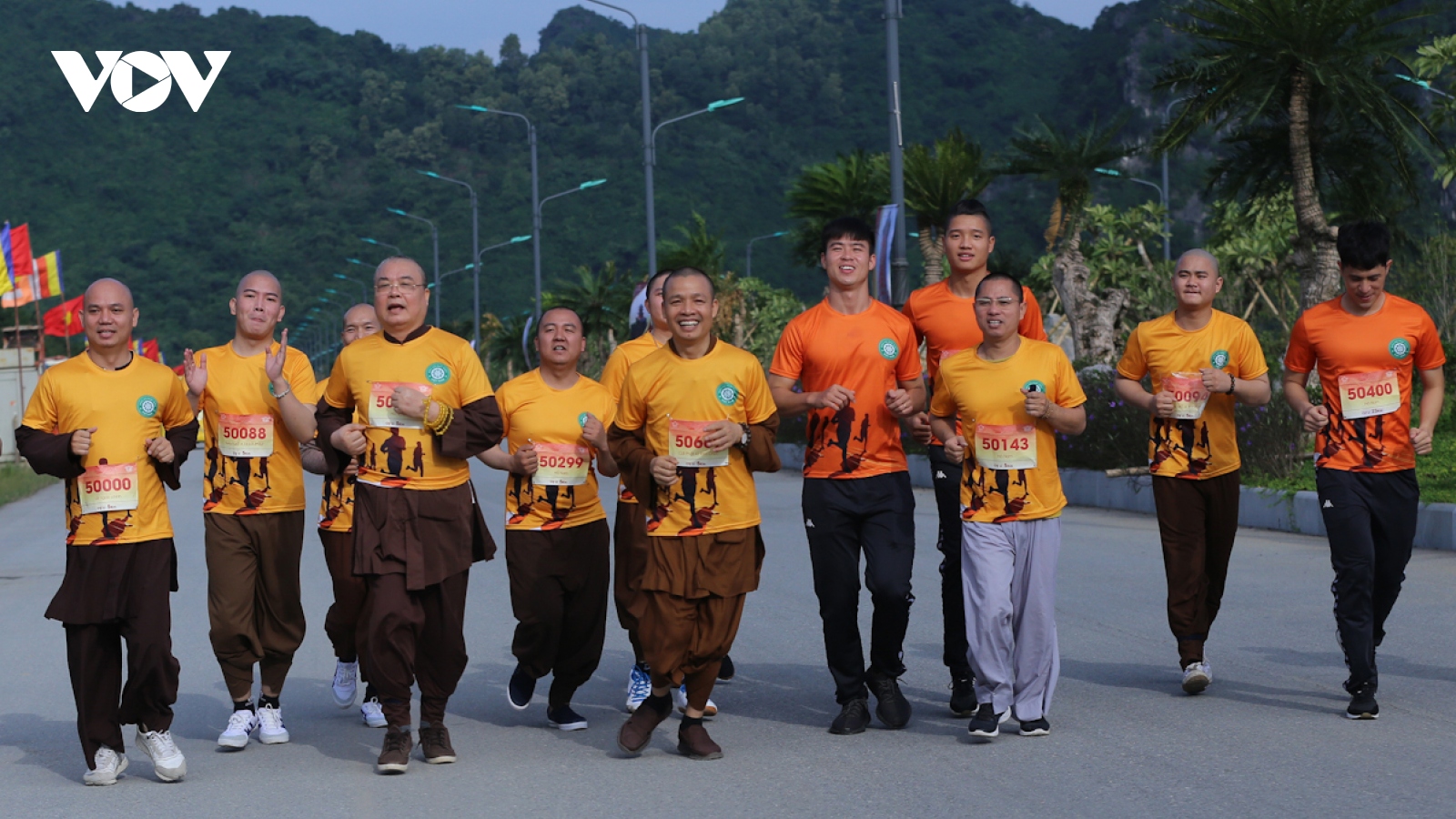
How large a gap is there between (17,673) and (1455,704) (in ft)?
23.7

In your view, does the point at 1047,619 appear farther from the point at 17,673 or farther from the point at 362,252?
the point at 362,252

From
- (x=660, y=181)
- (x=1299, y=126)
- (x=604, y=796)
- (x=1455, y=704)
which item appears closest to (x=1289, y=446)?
(x=1299, y=126)

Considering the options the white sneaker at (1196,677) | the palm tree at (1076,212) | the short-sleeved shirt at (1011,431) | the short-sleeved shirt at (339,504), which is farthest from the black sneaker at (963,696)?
the palm tree at (1076,212)

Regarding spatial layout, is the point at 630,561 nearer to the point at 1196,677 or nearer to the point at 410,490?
the point at 410,490

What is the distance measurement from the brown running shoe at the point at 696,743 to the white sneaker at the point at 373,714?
1.57m

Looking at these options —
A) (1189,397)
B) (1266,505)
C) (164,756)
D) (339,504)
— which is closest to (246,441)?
(339,504)

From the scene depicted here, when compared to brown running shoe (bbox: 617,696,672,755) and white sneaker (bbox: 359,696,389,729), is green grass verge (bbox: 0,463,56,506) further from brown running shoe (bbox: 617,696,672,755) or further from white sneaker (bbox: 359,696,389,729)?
brown running shoe (bbox: 617,696,672,755)

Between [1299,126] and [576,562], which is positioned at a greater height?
[1299,126]

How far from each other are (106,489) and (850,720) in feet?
10.0

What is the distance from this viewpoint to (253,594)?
728 centimetres

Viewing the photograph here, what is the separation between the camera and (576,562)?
24.5 ft

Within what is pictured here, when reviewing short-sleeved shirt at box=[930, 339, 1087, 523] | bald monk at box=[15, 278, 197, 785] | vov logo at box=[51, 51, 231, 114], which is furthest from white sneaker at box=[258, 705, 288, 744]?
vov logo at box=[51, 51, 231, 114]

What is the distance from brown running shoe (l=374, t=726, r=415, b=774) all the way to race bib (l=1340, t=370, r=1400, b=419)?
161 inches

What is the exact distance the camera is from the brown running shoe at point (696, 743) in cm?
672
